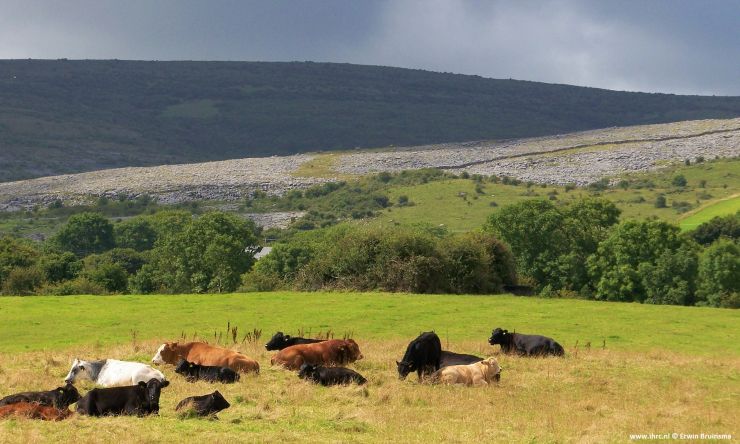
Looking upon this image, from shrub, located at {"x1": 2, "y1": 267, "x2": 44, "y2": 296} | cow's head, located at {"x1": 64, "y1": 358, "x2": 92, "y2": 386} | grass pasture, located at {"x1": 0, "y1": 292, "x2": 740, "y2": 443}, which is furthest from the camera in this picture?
shrub, located at {"x1": 2, "y1": 267, "x2": 44, "y2": 296}

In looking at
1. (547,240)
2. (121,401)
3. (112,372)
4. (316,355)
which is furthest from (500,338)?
(547,240)

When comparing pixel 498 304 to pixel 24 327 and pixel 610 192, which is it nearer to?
pixel 24 327

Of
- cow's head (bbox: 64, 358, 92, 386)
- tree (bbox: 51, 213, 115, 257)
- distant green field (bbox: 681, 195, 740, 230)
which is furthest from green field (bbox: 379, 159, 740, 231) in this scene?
cow's head (bbox: 64, 358, 92, 386)

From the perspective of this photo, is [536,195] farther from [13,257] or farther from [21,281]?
[21,281]

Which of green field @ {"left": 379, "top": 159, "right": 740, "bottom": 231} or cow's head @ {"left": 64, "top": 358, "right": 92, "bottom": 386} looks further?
green field @ {"left": 379, "top": 159, "right": 740, "bottom": 231}

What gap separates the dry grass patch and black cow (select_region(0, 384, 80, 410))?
1.14 meters

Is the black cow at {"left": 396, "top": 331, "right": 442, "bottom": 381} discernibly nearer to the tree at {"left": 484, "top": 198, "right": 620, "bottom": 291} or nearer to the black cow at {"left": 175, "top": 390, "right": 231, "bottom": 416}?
the black cow at {"left": 175, "top": 390, "right": 231, "bottom": 416}

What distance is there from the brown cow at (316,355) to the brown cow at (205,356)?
37.7 inches

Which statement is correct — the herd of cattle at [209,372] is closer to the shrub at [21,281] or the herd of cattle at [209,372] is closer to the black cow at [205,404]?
the black cow at [205,404]

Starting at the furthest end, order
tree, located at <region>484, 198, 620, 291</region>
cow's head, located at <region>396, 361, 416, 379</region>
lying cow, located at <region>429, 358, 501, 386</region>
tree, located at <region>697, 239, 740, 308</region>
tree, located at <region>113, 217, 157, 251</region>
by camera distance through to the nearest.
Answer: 1. tree, located at <region>113, 217, 157, 251</region>
2. tree, located at <region>484, 198, 620, 291</region>
3. tree, located at <region>697, 239, 740, 308</region>
4. cow's head, located at <region>396, 361, 416, 379</region>
5. lying cow, located at <region>429, 358, 501, 386</region>

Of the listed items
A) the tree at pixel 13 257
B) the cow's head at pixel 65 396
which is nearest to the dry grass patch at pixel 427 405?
the cow's head at pixel 65 396

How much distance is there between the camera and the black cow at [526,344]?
27.5 meters

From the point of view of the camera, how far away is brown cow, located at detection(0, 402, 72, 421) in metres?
17.5

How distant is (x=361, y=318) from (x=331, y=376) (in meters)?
16.6
